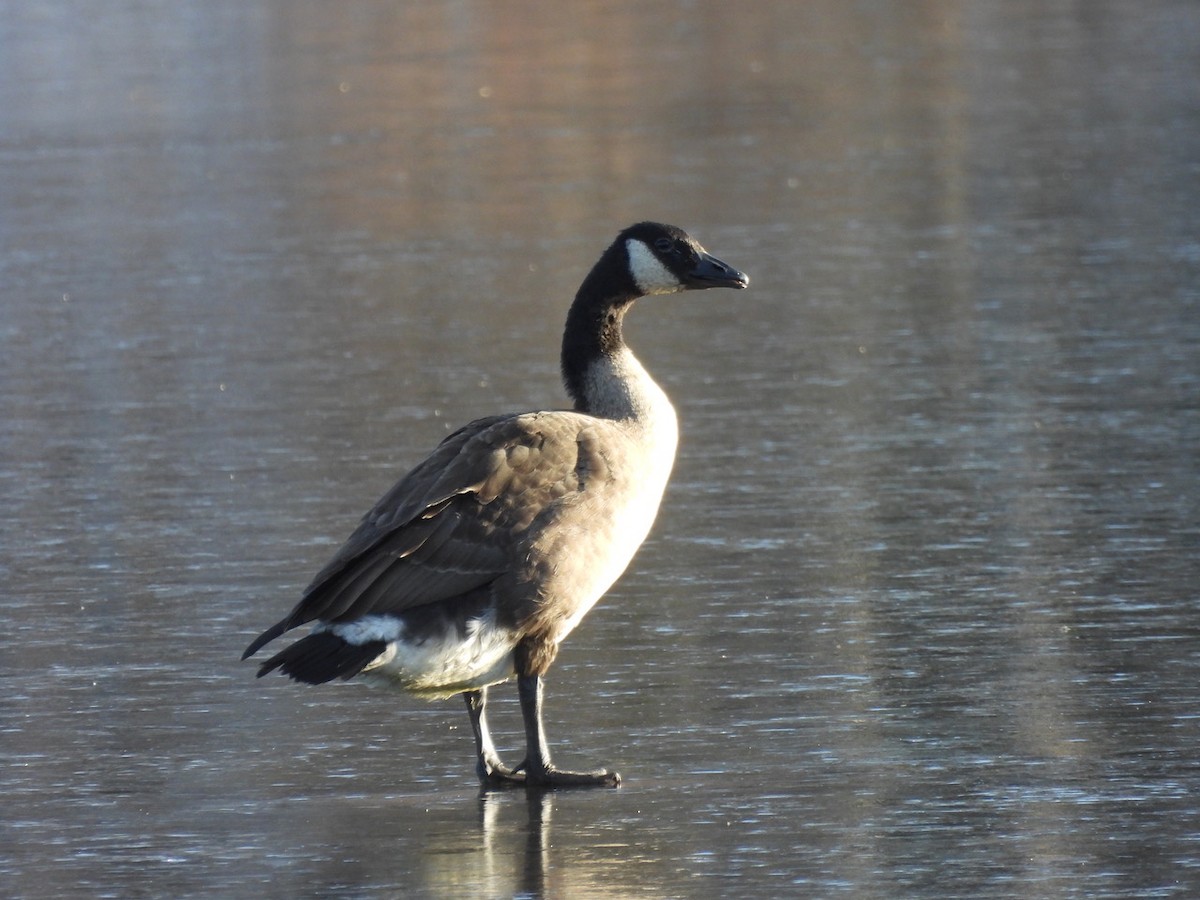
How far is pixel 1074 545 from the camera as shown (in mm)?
8984

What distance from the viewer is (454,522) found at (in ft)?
21.4

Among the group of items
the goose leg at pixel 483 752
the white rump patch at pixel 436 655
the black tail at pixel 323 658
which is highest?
the black tail at pixel 323 658

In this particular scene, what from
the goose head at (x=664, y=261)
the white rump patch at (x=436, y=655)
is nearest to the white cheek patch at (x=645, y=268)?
the goose head at (x=664, y=261)

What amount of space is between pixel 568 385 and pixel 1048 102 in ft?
63.8

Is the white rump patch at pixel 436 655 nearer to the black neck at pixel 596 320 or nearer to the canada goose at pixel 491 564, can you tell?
the canada goose at pixel 491 564

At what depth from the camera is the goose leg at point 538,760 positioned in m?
6.39

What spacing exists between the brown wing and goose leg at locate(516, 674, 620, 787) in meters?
0.37

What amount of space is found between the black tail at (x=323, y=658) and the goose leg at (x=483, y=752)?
1.64 feet

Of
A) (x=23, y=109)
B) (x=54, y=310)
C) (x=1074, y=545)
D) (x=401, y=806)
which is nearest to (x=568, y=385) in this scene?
(x=401, y=806)

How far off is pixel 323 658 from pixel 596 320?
1594mm

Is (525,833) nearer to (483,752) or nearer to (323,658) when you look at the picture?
(483,752)

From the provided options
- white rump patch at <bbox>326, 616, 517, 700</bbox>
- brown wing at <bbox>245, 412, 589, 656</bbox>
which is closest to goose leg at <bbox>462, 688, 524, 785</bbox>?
white rump patch at <bbox>326, 616, 517, 700</bbox>

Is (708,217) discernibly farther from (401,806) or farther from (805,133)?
(401,806)

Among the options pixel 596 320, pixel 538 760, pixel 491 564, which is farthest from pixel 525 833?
pixel 596 320
